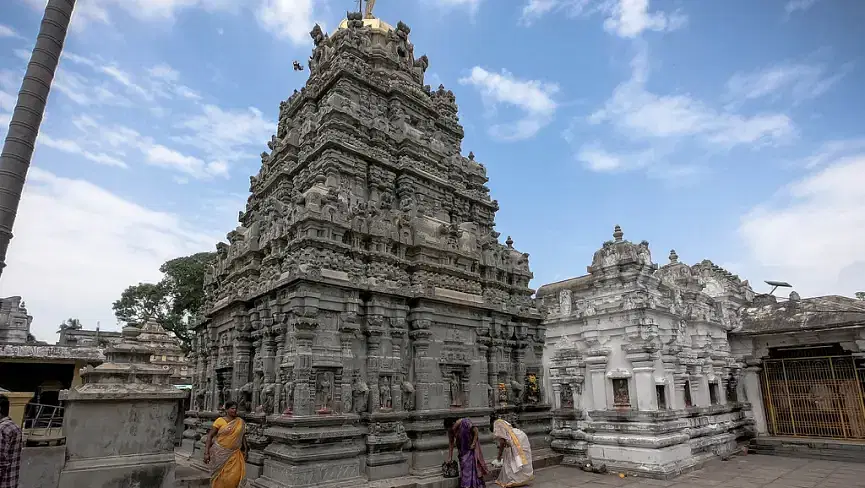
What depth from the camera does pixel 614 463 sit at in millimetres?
13914

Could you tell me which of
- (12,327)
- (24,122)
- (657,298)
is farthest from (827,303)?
(12,327)

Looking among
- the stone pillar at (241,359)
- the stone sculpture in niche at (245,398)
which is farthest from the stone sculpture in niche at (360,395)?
the stone pillar at (241,359)

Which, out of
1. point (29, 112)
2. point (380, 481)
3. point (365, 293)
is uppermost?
point (29, 112)

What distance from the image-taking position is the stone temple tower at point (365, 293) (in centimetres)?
1006

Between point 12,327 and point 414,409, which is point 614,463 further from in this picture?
point 12,327

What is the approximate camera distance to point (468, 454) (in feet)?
33.9

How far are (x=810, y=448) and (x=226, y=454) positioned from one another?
18602mm

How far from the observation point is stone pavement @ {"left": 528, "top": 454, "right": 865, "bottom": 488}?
12.1 metres

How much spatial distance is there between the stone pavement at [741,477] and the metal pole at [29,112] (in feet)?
42.3

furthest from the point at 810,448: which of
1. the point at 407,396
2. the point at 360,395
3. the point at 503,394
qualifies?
the point at 360,395

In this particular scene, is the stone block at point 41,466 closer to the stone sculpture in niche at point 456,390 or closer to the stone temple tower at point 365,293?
the stone temple tower at point 365,293

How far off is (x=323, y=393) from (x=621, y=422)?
891 cm

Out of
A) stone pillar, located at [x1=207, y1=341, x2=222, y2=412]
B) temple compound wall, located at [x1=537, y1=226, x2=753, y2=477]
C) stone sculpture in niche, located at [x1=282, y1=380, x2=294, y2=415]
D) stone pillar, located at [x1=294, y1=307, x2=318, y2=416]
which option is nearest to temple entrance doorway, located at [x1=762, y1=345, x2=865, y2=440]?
temple compound wall, located at [x1=537, y1=226, x2=753, y2=477]

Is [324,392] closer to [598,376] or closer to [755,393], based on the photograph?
[598,376]
